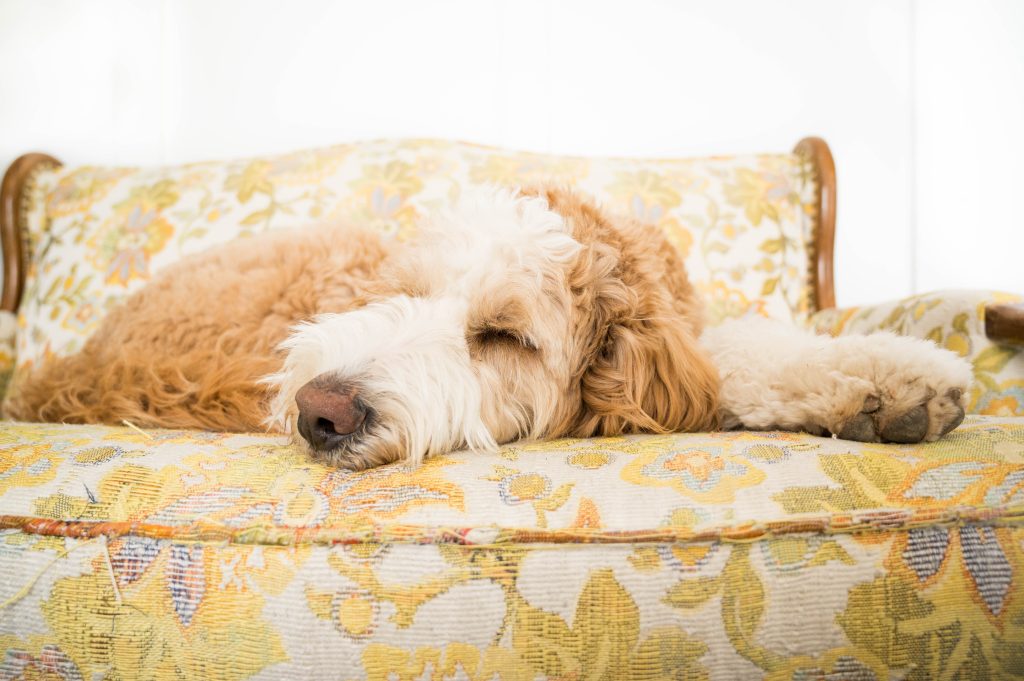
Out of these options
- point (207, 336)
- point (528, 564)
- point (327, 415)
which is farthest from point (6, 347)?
point (528, 564)

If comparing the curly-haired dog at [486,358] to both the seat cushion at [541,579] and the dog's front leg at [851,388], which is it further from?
the seat cushion at [541,579]

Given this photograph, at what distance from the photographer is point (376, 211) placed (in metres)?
2.71

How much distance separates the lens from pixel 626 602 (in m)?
0.88

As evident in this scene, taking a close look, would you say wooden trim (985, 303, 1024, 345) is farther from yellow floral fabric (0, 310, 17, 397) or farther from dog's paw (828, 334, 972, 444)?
yellow floral fabric (0, 310, 17, 397)

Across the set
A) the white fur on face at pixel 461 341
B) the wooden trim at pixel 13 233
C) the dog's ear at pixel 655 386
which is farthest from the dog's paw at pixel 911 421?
the wooden trim at pixel 13 233

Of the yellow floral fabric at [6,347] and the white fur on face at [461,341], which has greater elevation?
the white fur on face at [461,341]

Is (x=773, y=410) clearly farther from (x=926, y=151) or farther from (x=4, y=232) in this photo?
(x=4, y=232)

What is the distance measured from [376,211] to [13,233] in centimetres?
184

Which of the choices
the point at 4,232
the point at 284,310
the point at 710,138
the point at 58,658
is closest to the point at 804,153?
the point at 710,138

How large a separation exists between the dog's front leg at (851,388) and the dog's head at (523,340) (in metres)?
0.12

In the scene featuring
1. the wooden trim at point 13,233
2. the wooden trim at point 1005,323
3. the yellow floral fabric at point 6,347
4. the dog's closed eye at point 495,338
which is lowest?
the yellow floral fabric at point 6,347

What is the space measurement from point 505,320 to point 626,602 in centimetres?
82

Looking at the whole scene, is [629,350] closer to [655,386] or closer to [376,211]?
Result: [655,386]

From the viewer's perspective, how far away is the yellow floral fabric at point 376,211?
2.67 meters
